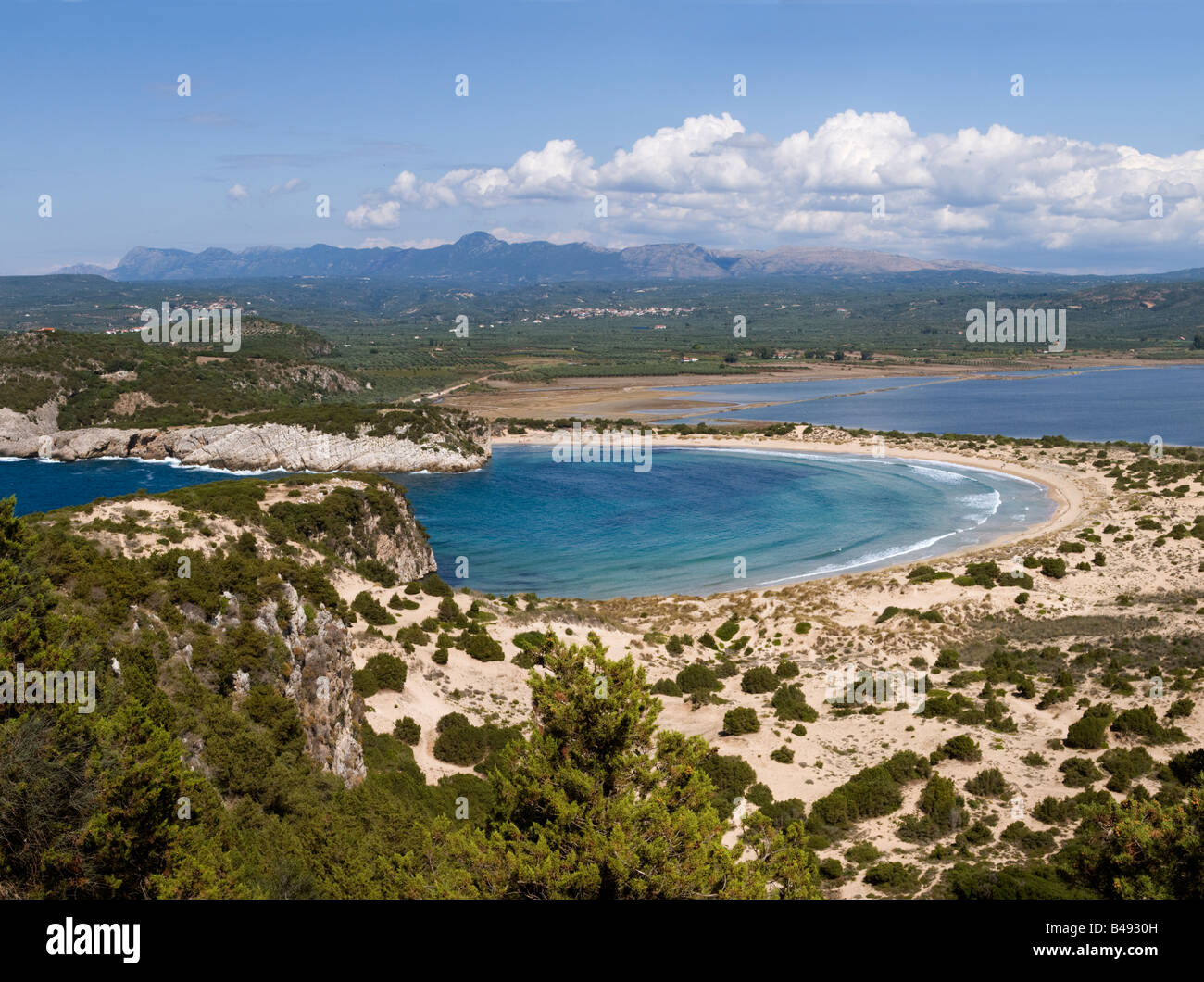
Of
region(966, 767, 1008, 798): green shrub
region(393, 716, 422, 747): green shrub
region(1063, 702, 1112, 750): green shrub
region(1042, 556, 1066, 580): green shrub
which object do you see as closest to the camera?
region(966, 767, 1008, 798): green shrub

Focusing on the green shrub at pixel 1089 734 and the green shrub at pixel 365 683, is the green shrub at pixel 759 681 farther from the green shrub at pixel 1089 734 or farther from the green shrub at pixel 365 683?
the green shrub at pixel 365 683

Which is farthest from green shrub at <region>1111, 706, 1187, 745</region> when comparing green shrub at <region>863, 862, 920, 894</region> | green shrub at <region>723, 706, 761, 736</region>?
green shrub at <region>863, 862, 920, 894</region>

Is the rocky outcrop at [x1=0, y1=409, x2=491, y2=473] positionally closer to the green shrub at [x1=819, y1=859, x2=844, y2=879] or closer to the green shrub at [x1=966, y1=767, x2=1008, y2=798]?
the green shrub at [x1=966, y1=767, x2=1008, y2=798]

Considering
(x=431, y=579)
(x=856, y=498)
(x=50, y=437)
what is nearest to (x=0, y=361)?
(x=50, y=437)

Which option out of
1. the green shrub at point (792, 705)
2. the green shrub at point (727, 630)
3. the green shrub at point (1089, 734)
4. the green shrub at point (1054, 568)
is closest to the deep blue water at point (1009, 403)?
the green shrub at point (1054, 568)

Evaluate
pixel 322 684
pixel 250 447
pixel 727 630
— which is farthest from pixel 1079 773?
pixel 250 447

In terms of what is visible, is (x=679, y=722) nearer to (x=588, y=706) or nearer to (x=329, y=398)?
(x=588, y=706)
